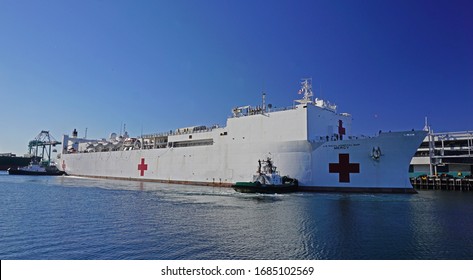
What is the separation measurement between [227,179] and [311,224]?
1141 centimetres

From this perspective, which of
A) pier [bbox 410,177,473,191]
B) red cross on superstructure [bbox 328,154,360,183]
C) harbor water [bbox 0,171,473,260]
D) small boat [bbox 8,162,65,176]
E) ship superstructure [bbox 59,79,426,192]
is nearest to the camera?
harbor water [bbox 0,171,473,260]

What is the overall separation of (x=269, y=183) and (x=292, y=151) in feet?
6.92

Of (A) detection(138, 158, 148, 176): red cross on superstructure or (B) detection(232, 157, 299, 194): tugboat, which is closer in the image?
(B) detection(232, 157, 299, 194): tugboat

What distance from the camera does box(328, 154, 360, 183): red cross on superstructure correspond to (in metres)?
14.3

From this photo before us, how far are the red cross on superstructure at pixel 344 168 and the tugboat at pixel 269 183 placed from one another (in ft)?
6.84

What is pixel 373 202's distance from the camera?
11.0 m

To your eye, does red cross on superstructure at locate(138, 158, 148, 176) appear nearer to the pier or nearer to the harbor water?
the harbor water

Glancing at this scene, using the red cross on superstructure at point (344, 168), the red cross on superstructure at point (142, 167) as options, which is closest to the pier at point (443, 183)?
the red cross on superstructure at point (344, 168)

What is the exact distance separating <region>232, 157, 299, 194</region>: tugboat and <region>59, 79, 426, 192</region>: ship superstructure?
1.66 ft

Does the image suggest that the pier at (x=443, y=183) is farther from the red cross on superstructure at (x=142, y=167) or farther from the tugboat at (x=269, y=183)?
the red cross on superstructure at (x=142, y=167)

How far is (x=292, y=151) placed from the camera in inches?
619

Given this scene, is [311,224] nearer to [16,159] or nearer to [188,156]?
[188,156]

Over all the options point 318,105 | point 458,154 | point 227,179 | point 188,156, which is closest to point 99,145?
point 188,156

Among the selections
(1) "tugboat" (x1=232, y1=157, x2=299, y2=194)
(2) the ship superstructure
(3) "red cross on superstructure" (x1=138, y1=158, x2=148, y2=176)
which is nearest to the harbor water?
(2) the ship superstructure
